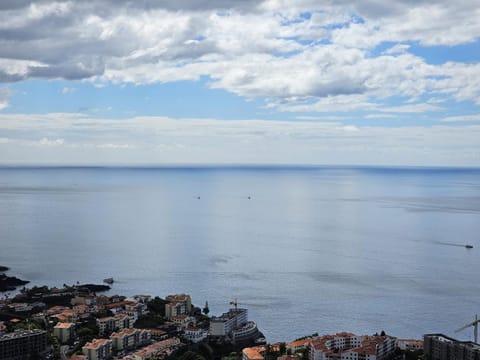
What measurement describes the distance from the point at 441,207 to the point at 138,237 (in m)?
28.9

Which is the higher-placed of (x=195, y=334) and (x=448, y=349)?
(x=448, y=349)

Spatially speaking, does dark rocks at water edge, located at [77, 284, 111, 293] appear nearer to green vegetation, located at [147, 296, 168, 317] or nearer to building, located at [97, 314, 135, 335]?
green vegetation, located at [147, 296, 168, 317]

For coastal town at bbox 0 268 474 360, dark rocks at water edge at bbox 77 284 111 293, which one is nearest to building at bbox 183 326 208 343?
coastal town at bbox 0 268 474 360

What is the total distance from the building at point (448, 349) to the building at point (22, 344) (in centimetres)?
912

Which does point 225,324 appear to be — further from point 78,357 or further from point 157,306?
point 78,357

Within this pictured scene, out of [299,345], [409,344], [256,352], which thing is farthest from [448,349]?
[256,352]

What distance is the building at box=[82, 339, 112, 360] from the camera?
13.3 m

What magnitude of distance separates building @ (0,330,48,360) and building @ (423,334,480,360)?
29.9 ft

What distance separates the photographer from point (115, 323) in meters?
16.0

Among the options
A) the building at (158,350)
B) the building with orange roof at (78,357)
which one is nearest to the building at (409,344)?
the building at (158,350)

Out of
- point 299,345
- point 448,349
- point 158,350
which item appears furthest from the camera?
point 158,350

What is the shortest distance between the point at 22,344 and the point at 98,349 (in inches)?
70.8

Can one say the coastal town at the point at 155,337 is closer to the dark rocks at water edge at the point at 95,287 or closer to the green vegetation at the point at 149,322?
the green vegetation at the point at 149,322

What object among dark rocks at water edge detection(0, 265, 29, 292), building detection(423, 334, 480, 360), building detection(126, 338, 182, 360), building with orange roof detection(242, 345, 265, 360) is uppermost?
Answer: building detection(423, 334, 480, 360)
